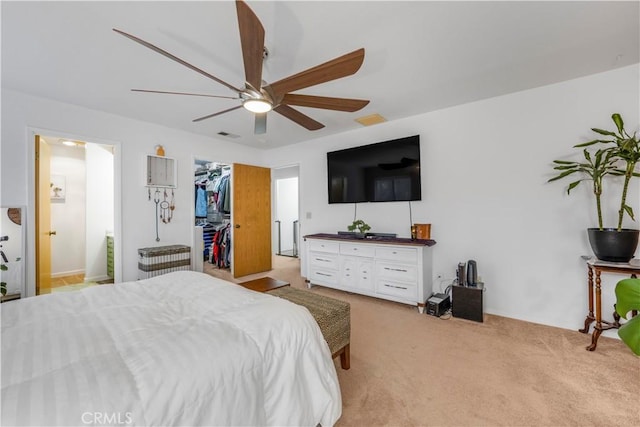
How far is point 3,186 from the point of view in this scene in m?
2.56

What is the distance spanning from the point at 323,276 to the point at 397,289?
113cm

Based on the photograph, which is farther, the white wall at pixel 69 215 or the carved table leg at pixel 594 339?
the white wall at pixel 69 215

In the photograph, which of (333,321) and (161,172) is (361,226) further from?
(161,172)

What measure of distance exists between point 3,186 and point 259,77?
3024 mm

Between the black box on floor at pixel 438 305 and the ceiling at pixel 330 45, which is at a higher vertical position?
the ceiling at pixel 330 45

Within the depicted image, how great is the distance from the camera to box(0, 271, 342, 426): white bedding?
0.74 meters

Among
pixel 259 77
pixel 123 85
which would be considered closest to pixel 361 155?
pixel 259 77

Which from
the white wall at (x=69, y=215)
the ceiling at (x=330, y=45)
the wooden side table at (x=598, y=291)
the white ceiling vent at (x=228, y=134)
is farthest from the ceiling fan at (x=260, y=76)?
the white wall at (x=69, y=215)

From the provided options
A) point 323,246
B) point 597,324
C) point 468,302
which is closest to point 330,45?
point 323,246

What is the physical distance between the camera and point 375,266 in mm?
3281

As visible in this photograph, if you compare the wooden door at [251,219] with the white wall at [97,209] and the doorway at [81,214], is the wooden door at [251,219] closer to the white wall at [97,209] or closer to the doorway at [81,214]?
the doorway at [81,214]

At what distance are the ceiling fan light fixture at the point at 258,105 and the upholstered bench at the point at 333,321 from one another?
1.47m

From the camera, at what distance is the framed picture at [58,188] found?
402 centimetres

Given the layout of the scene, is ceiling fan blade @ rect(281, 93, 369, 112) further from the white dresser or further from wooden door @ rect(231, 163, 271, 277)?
wooden door @ rect(231, 163, 271, 277)
